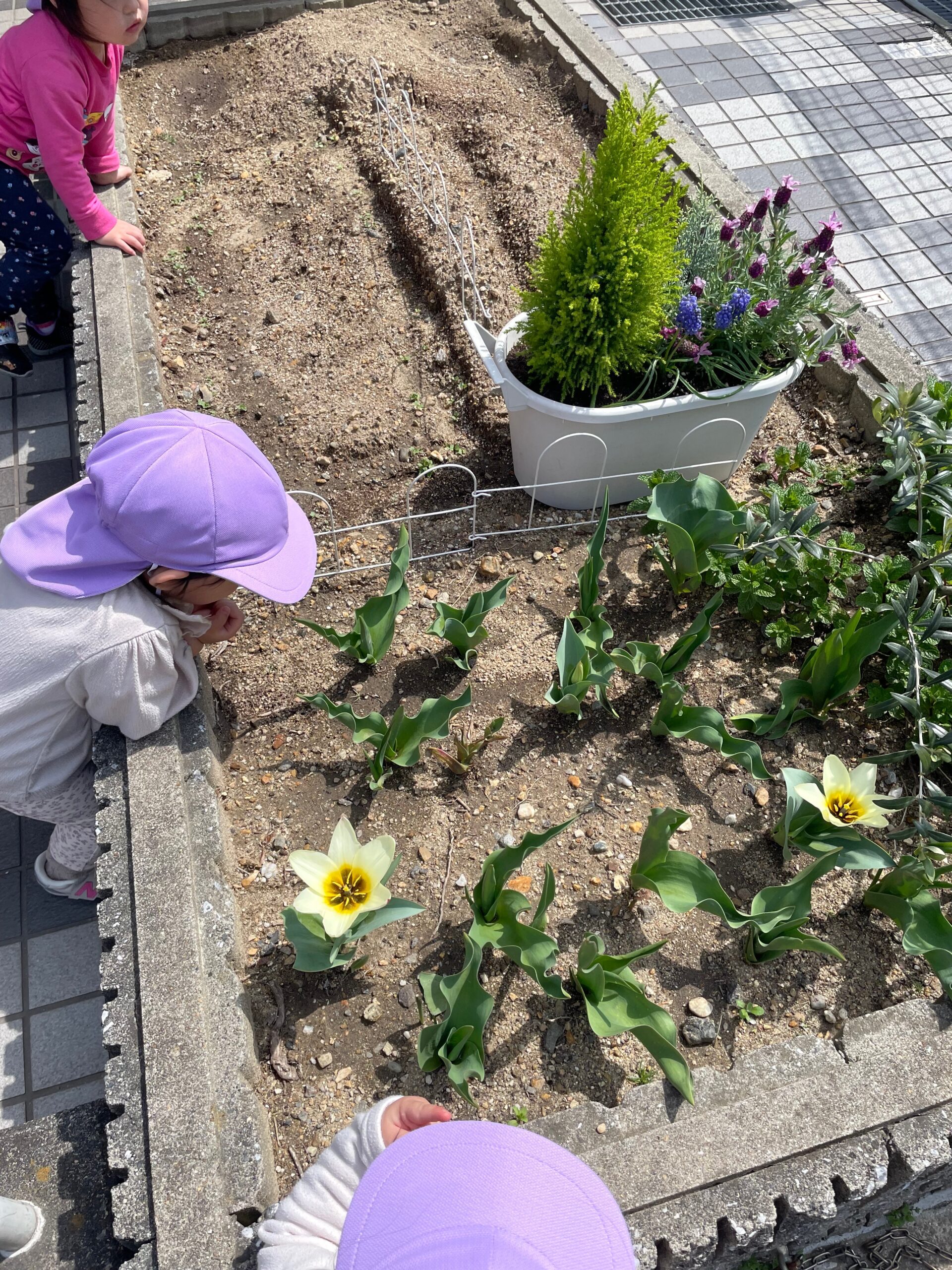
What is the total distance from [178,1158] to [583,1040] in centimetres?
91

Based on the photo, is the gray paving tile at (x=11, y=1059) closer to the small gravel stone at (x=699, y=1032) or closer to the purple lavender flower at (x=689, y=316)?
the small gravel stone at (x=699, y=1032)

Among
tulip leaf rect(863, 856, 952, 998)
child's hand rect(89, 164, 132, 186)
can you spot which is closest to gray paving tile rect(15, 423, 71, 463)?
child's hand rect(89, 164, 132, 186)

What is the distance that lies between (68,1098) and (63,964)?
1.13ft

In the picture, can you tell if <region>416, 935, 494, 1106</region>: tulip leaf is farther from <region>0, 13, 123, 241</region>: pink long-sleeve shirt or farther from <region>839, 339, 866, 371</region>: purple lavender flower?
<region>0, 13, 123, 241</region>: pink long-sleeve shirt

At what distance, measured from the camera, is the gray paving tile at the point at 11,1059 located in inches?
85.1

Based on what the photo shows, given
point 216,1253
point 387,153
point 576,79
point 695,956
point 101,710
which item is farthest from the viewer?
point 576,79

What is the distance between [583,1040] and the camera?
2.02 meters

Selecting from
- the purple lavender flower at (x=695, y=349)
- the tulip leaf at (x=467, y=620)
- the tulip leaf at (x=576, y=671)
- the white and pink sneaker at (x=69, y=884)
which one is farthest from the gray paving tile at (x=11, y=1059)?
the purple lavender flower at (x=695, y=349)

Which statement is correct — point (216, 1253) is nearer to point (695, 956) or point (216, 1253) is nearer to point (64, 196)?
point (695, 956)

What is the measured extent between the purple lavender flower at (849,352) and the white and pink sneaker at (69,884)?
113 inches

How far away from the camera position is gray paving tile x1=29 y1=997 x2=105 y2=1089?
7.18 ft

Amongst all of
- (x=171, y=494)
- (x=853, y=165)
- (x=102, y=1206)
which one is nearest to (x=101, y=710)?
(x=171, y=494)

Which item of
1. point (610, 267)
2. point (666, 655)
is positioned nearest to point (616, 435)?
point (610, 267)

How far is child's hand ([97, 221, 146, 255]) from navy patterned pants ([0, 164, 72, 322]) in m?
0.19
